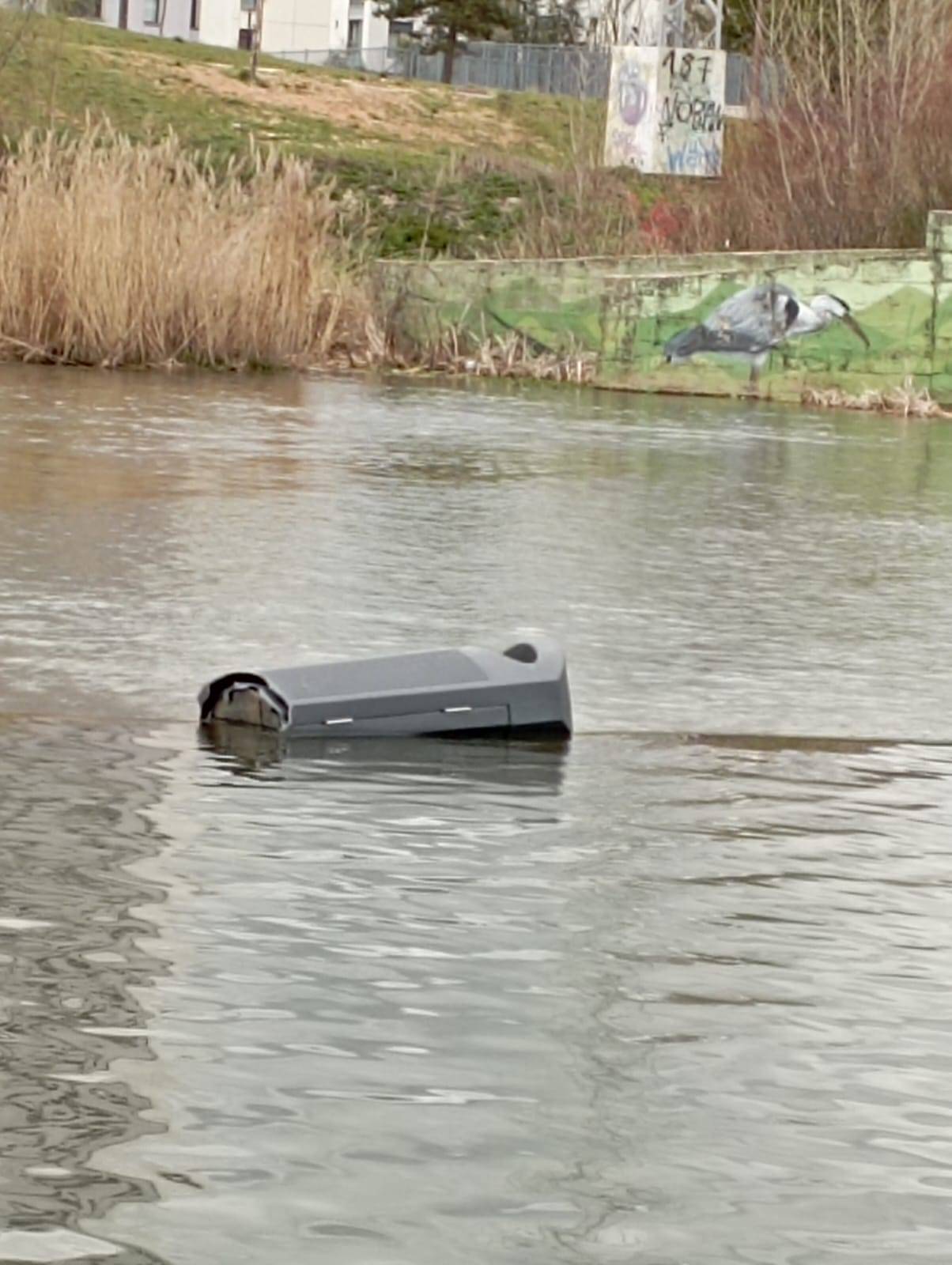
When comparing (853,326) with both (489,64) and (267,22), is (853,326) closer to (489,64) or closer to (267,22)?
(489,64)

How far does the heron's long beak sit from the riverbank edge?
0.14ft

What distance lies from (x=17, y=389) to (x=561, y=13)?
76861 mm

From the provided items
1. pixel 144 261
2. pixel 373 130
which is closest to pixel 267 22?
pixel 373 130

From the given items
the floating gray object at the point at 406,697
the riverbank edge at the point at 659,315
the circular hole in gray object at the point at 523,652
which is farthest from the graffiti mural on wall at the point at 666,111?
the floating gray object at the point at 406,697

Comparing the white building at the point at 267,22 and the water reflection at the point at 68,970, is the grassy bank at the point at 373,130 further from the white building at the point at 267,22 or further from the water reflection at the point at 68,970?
the white building at the point at 267,22

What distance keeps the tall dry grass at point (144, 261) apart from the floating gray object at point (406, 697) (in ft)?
46.1

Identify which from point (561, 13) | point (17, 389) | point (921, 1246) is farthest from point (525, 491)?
point (561, 13)

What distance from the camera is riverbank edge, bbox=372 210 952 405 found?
2295cm

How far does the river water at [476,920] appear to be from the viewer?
3.17 meters

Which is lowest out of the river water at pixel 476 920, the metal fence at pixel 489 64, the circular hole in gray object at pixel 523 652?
the river water at pixel 476 920

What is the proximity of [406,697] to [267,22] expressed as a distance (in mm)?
98058

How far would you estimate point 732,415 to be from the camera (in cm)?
2020

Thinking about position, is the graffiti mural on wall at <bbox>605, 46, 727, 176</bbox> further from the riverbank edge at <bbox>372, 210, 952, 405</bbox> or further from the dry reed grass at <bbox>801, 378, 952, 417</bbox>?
the dry reed grass at <bbox>801, 378, 952, 417</bbox>

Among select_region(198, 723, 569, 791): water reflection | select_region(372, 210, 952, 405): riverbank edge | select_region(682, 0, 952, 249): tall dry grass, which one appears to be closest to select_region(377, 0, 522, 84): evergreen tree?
select_region(682, 0, 952, 249): tall dry grass
